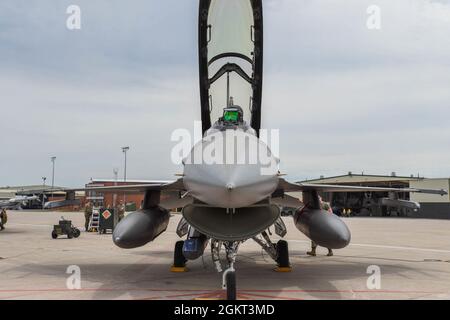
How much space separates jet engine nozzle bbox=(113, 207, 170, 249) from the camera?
24.0ft

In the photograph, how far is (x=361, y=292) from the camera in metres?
6.65

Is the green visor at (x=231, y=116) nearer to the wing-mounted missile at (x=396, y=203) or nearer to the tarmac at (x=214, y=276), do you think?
the tarmac at (x=214, y=276)

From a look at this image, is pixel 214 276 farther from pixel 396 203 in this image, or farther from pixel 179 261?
pixel 396 203

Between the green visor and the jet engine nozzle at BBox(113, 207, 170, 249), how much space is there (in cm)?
244

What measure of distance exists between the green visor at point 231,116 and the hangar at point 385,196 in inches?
1205

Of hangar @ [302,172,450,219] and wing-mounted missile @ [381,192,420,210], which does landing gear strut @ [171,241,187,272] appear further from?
hangar @ [302,172,450,219]

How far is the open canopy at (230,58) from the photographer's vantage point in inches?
323

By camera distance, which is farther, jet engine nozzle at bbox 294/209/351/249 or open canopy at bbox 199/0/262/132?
open canopy at bbox 199/0/262/132

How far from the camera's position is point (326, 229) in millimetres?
7375
